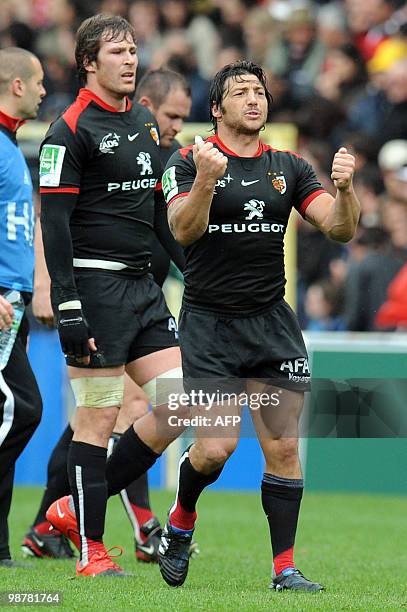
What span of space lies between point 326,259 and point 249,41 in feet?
10.4

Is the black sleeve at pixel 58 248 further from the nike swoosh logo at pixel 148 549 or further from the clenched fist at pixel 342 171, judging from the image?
the nike swoosh logo at pixel 148 549

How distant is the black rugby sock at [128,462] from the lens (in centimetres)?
647

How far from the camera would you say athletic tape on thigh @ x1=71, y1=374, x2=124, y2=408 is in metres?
6.18

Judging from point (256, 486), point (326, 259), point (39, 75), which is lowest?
point (256, 486)

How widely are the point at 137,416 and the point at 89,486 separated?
4.23ft

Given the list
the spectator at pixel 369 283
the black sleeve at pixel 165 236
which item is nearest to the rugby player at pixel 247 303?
the black sleeve at pixel 165 236

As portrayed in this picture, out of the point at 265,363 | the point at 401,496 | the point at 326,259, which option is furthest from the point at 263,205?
the point at 326,259

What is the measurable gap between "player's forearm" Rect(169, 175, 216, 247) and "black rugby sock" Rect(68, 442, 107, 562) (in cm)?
129

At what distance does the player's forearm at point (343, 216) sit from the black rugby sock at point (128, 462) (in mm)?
1591

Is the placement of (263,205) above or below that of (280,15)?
below

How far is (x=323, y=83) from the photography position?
14.1 metres

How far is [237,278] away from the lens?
5750 mm

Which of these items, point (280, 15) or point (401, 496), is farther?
point (280, 15)

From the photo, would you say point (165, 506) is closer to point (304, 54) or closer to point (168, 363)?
point (168, 363)
